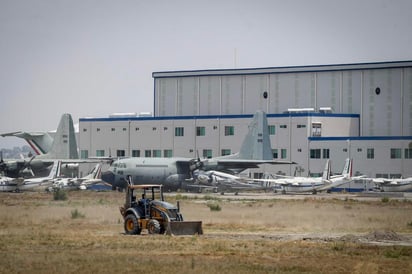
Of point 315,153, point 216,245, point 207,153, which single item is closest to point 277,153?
point 315,153

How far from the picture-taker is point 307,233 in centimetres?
3934

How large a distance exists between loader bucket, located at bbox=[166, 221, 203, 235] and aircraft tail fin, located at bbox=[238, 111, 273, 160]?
60.5 metres

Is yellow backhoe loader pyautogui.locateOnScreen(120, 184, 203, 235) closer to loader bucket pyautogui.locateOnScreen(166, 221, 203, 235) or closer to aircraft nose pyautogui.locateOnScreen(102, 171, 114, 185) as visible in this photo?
loader bucket pyautogui.locateOnScreen(166, 221, 203, 235)

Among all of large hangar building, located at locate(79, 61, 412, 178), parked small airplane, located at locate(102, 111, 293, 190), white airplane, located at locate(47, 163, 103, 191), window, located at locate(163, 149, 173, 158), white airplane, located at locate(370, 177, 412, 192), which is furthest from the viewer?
window, located at locate(163, 149, 173, 158)

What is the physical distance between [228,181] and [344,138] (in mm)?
21171

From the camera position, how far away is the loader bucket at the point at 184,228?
35.3 meters

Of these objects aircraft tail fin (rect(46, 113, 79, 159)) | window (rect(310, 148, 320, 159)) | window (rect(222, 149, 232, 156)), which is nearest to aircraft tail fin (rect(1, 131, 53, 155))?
aircraft tail fin (rect(46, 113, 79, 159))

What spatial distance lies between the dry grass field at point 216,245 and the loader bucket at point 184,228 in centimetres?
69

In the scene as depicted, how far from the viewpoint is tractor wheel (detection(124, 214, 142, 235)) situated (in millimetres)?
35781

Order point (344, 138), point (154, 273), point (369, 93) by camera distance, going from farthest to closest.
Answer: point (369, 93) < point (344, 138) < point (154, 273)

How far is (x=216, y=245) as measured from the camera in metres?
31.6

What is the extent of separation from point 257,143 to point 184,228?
61.4 meters

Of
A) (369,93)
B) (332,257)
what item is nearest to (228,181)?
(369,93)

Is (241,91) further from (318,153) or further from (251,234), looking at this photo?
(251,234)
